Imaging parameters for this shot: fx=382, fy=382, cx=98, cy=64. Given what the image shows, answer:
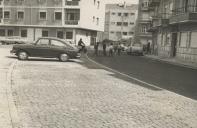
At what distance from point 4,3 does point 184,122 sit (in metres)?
66.8

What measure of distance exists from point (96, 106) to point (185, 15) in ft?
103

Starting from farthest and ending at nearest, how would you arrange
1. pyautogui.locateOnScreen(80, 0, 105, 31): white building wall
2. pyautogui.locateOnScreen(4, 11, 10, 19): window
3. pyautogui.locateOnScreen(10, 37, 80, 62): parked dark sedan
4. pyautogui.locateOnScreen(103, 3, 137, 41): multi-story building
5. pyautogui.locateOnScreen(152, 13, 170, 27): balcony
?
pyautogui.locateOnScreen(103, 3, 137, 41): multi-story building → pyautogui.locateOnScreen(4, 11, 10, 19): window → pyautogui.locateOnScreen(80, 0, 105, 31): white building wall → pyautogui.locateOnScreen(152, 13, 170, 27): balcony → pyautogui.locateOnScreen(10, 37, 80, 62): parked dark sedan

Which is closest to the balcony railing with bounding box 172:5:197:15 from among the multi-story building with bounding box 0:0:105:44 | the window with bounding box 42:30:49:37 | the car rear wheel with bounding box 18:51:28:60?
the car rear wheel with bounding box 18:51:28:60

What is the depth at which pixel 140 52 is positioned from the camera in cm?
5216

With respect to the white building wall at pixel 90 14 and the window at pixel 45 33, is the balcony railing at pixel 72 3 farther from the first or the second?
the window at pixel 45 33

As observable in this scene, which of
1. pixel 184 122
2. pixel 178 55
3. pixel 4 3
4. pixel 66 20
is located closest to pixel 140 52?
pixel 178 55

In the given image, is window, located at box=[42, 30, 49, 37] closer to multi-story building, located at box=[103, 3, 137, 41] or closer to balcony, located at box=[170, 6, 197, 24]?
balcony, located at box=[170, 6, 197, 24]

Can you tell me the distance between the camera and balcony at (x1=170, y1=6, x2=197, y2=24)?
37250mm

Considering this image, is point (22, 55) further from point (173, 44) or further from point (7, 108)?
point (173, 44)

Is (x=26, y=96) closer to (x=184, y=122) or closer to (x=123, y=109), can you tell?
(x=123, y=109)

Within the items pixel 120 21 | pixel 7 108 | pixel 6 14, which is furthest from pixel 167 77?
pixel 120 21

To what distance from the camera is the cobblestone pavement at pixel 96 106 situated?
7391mm

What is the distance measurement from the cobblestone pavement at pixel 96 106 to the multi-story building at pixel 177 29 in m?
26.9

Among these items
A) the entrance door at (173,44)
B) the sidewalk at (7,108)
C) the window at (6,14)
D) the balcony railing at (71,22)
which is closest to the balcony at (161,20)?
the entrance door at (173,44)
